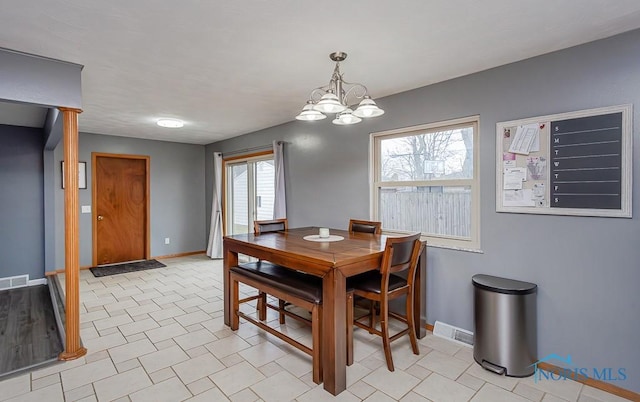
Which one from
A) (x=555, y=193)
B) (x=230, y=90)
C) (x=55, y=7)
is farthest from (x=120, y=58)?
(x=555, y=193)

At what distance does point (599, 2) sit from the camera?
1.75 meters

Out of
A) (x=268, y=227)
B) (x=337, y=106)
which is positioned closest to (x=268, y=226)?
(x=268, y=227)

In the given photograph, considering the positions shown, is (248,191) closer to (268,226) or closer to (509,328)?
(268,226)

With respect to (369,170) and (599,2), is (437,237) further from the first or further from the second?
(599,2)

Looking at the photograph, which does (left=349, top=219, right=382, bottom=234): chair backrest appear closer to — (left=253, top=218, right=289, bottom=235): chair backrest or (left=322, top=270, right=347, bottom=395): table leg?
(left=253, top=218, right=289, bottom=235): chair backrest

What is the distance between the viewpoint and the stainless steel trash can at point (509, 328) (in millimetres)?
2277

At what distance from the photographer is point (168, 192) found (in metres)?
6.30

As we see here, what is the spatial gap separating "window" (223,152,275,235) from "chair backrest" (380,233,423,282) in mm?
3114

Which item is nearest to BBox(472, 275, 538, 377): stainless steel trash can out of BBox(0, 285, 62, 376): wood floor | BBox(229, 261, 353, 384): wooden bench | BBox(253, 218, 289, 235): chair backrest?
BBox(229, 261, 353, 384): wooden bench

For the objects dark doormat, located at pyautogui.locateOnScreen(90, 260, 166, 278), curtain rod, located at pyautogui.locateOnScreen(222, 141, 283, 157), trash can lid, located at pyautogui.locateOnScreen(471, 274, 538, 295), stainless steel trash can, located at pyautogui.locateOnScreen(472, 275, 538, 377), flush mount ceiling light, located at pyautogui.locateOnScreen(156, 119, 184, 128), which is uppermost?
flush mount ceiling light, located at pyautogui.locateOnScreen(156, 119, 184, 128)

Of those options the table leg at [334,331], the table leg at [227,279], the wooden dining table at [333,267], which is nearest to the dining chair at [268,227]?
the table leg at [227,279]

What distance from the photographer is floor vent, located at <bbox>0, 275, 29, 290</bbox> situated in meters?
4.47

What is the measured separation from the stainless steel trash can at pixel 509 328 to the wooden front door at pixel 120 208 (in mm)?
5834

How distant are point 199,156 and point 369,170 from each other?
4.44 metres
